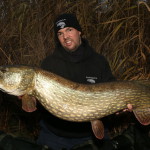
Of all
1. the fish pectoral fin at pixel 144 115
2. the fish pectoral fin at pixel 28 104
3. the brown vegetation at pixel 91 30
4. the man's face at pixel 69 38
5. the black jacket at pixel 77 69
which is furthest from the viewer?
the brown vegetation at pixel 91 30

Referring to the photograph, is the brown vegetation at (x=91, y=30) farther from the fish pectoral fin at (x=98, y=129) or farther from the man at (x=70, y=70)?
A: the fish pectoral fin at (x=98, y=129)

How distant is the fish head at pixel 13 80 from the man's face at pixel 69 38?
672 mm

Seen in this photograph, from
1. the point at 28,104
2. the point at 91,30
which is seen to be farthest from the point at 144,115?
the point at 91,30

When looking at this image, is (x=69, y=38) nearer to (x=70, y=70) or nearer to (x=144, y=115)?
(x=70, y=70)

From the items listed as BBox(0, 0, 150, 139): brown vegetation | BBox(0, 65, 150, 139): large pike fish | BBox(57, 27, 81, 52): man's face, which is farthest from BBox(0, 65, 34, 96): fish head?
BBox(0, 0, 150, 139): brown vegetation

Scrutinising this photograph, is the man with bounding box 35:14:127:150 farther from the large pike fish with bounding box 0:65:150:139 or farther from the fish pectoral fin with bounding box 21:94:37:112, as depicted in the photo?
the fish pectoral fin with bounding box 21:94:37:112

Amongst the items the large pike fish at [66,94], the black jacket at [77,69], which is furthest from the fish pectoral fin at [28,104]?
the black jacket at [77,69]

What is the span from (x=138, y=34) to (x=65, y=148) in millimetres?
1650

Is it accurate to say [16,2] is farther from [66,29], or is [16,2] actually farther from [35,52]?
[66,29]

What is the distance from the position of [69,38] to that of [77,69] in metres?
0.38

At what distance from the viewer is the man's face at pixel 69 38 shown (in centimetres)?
246

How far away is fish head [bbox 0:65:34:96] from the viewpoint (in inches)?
75.9

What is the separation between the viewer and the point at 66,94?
1958 mm

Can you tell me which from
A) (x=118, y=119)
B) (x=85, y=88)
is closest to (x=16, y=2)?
(x=85, y=88)
